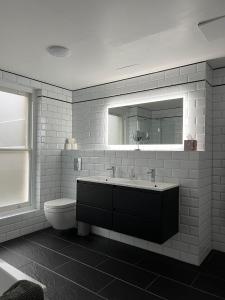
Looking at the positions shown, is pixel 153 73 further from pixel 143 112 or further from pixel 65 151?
pixel 65 151

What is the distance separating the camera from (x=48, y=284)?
2.20 meters

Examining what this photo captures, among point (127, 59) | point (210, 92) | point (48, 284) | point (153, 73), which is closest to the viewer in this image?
point (48, 284)

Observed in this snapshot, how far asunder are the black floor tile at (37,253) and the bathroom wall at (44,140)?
20cm

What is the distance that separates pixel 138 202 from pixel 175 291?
2.92 ft

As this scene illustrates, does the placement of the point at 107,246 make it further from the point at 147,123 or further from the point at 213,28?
the point at 213,28

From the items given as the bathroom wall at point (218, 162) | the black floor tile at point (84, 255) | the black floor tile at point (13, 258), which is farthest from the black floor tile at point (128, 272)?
the bathroom wall at point (218, 162)

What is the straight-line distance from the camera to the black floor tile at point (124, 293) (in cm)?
204

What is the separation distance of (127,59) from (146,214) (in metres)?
1.80

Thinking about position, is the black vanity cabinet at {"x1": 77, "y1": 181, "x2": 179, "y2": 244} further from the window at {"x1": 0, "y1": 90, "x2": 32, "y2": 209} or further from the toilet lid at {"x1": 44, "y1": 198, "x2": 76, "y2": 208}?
the window at {"x1": 0, "y1": 90, "x2": 32, "y2": 209}

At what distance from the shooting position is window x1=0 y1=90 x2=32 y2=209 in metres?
3.36

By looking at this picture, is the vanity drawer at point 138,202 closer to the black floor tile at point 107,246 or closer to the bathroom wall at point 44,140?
the black floor tile at point 107,246

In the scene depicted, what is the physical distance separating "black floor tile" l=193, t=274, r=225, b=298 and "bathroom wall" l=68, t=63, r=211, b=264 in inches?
10.5

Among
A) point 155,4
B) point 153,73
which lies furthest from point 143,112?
point 155,4

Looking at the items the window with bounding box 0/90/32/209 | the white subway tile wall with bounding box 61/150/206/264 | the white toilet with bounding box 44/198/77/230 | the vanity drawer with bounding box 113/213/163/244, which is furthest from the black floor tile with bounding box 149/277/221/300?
the window with bounding box 0/90/32/209
